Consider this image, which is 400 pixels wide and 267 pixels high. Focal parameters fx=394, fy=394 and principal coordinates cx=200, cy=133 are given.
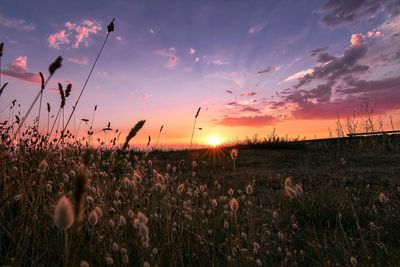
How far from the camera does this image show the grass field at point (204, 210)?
2.65 meters

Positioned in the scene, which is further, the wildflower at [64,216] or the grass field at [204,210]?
the grass field at [204,210]

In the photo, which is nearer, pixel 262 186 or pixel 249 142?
pixel 262 186

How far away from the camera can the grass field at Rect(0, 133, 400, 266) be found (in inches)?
104

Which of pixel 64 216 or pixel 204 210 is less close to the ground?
pixel 64 216

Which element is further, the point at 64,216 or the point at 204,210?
the point at 204,210

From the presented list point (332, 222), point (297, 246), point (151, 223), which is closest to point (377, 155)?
point (332, 222)

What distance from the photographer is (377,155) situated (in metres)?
10.5

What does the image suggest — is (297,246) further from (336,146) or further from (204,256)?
(336,146)

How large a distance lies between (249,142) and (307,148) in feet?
7.79

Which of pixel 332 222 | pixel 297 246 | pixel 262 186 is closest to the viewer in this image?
pixel 297 246

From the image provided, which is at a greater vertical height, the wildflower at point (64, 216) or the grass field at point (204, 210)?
the wildflower at point (64, 216)

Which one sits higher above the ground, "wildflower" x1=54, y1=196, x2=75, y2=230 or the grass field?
"wildflower" x1=54, y1=196, x2=75, y2=230

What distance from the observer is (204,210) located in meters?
4.58

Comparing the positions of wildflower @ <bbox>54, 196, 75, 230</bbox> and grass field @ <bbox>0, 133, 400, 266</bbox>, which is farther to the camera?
grass field @ <bbox>0, 133, 400, 266</bbox>
